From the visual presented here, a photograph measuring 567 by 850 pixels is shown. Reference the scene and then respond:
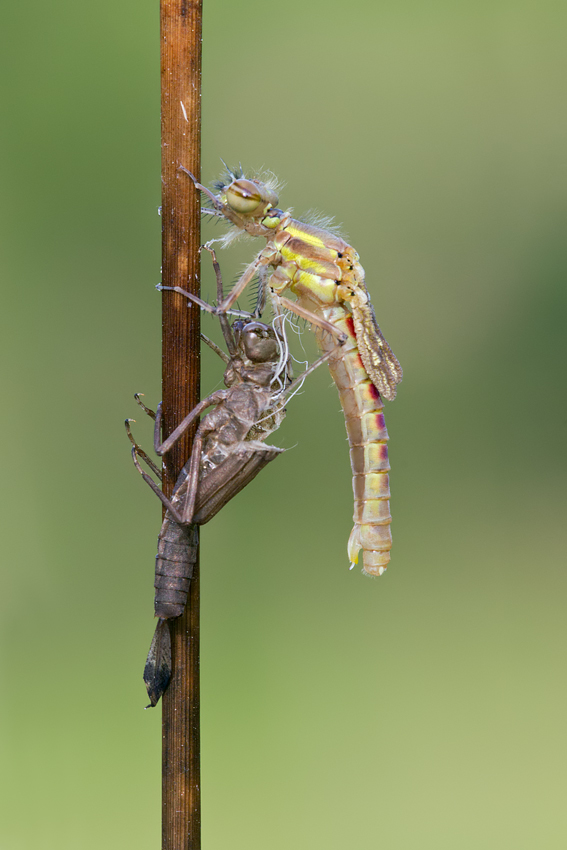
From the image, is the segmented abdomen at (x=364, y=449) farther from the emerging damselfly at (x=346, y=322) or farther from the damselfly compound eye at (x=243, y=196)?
the damselfly compound eye at (x=243, y=196)

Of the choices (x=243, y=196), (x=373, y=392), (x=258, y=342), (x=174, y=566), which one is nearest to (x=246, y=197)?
(x=243, y=196)

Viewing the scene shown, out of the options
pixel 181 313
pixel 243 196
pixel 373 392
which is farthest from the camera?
pixel 373 392

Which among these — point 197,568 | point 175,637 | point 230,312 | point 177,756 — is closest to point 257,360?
point 230,312

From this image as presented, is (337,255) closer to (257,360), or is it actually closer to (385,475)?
(257,360)

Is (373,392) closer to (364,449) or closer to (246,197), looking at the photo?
(364,449)

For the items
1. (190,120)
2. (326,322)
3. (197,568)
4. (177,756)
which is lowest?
(177,756)

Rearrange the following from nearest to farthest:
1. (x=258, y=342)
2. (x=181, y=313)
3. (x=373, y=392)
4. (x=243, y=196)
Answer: (x=181, y=313), (x=243, y=196), (x=373, y=392), (x=258, y=342)
